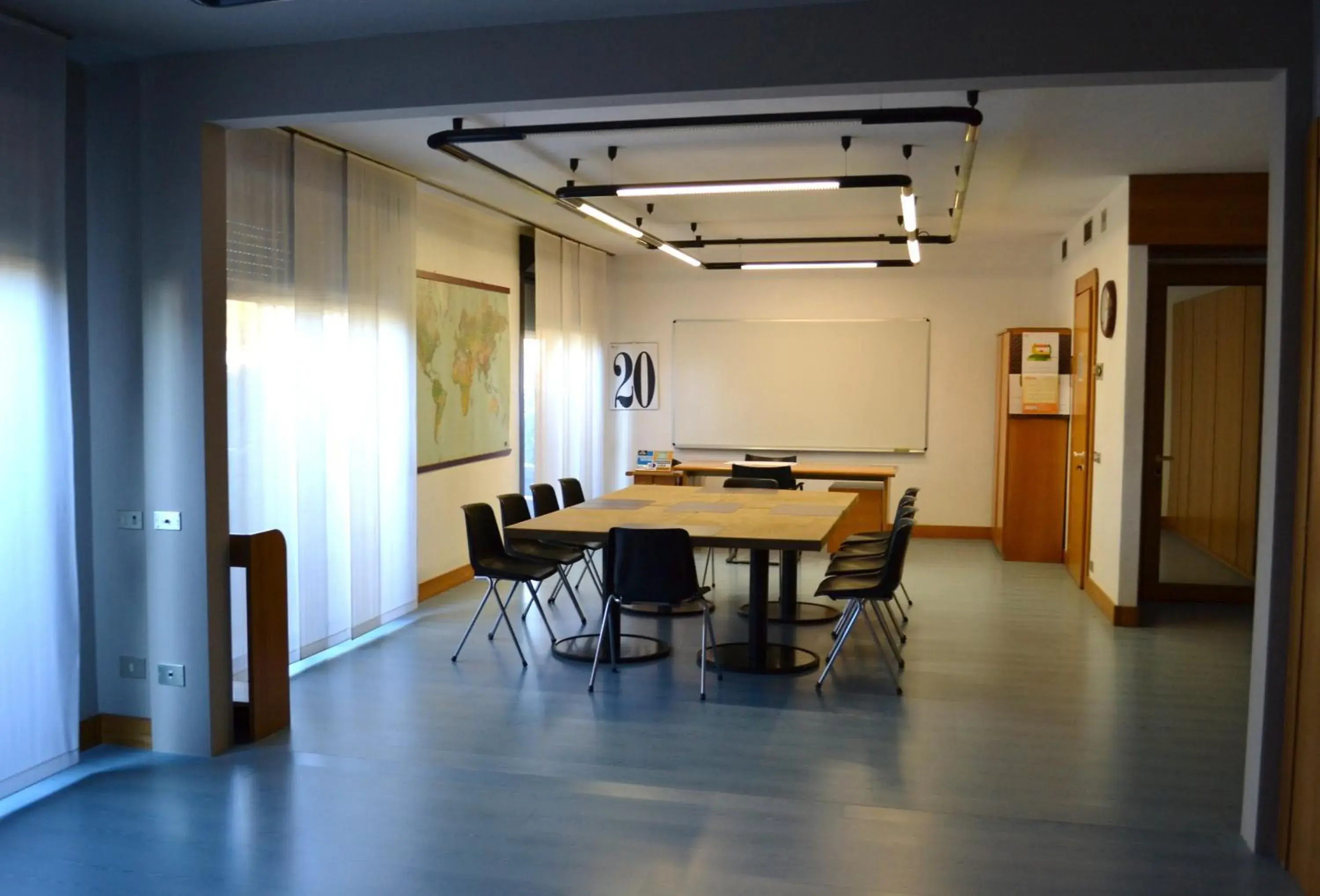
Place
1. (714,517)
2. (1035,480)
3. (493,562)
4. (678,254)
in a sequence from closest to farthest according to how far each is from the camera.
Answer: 1. (493,562)
2. (714,517)
3. (1035,480)
4. (678,254)

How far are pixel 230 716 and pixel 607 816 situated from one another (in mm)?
1848

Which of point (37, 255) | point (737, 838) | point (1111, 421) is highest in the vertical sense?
point (37, 255)

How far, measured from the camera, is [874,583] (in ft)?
18.8

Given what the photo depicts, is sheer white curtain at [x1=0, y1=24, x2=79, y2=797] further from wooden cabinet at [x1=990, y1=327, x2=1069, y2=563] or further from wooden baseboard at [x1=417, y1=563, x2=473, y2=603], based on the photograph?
wooden cabinet at [x1=990, y1=327, x2=1069, y2=563]

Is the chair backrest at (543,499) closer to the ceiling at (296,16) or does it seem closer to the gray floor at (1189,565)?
the ceiling at (296,16)

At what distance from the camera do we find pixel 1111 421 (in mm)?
7629

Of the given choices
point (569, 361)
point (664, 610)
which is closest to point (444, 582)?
A: point (664, 610)

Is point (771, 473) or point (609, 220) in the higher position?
point (609, 220)

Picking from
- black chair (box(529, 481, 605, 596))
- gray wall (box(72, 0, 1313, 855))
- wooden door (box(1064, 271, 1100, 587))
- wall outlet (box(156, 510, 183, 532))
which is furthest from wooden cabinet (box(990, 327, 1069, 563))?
wall outlet (box(156, 510, 183, 532))

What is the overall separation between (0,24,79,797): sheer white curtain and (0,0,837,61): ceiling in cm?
20

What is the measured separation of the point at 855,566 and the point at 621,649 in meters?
1.57

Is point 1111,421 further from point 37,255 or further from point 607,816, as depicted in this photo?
point 37,255

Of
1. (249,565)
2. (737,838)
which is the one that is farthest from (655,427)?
(737,838)

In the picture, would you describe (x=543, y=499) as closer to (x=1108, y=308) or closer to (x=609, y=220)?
(x=609, y=220)
